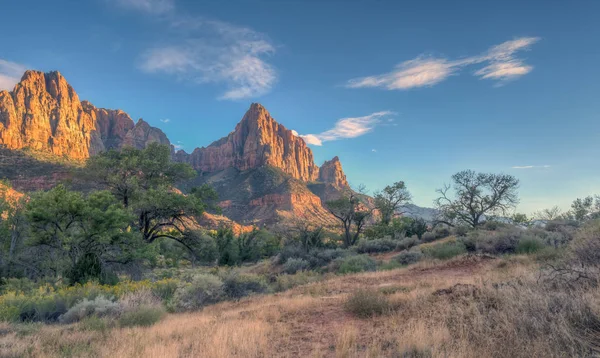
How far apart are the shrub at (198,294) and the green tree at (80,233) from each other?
521 centimetres

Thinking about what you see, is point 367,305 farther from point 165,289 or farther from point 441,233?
point 441,233

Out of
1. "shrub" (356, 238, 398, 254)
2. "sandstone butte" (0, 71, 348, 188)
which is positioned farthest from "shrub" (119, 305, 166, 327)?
"sandstone butte" (0, 71, 348, 188)

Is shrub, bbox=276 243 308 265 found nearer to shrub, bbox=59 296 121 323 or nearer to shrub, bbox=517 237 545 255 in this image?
shrub, bbox=517 237 545 255

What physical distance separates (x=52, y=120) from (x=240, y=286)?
161m

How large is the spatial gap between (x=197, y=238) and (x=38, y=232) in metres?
8.92

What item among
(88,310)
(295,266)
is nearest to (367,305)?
(88,310)

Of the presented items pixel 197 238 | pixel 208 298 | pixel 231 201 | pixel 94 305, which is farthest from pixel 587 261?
pixel 231 201

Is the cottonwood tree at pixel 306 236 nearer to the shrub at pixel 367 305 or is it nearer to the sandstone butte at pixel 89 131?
the shrub at pixel 367 305

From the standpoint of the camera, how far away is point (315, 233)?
3159 cm

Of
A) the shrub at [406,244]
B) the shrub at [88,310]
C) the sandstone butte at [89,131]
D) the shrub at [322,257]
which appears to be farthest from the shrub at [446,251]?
the sandstone butte at [89,131]

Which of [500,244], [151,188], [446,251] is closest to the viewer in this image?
[500,244]

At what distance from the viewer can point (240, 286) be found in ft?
43.5

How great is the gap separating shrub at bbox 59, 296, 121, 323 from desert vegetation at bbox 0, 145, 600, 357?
1.4 inches

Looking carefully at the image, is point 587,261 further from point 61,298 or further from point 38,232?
point 38,232
